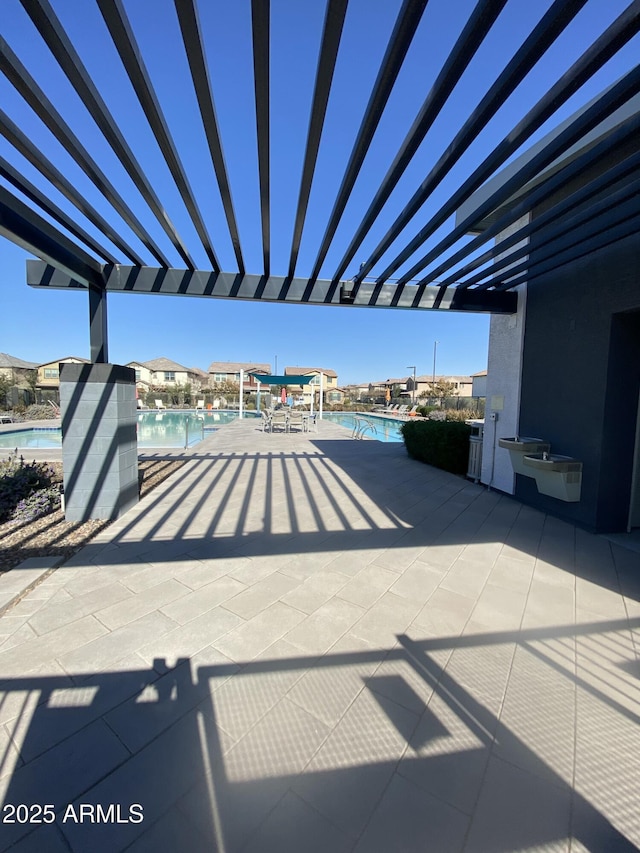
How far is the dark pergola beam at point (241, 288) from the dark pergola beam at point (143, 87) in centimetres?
152

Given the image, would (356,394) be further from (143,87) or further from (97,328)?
(143,87)

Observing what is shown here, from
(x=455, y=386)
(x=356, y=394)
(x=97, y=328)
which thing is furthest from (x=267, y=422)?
(x=356, y=394)

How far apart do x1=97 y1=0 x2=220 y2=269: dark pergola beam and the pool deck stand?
308 centimetres

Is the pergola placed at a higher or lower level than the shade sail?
higher

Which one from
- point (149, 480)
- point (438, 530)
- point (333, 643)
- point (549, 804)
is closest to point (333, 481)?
point (438, 530)

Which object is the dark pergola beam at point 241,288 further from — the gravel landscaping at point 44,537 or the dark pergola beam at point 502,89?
the gravel landscaping at point 44,537

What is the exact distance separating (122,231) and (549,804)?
5002 millimetres

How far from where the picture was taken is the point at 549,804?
47.9 inches

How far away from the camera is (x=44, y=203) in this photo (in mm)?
2822

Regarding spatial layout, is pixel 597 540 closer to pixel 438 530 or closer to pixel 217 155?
pixel 438 530

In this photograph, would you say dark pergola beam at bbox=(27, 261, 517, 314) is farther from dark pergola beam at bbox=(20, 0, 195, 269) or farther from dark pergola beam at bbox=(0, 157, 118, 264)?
dark pergola beam at bbox=(20, 0, 195, 269)

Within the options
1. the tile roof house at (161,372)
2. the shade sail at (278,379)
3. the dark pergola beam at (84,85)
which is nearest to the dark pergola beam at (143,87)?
the dark pergola beam at (84,85)

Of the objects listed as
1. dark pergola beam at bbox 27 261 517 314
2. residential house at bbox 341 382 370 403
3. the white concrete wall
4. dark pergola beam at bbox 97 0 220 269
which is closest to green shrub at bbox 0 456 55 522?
dark pergola beam at bbox 27 261 517 314

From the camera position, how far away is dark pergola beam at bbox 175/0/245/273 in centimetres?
158
